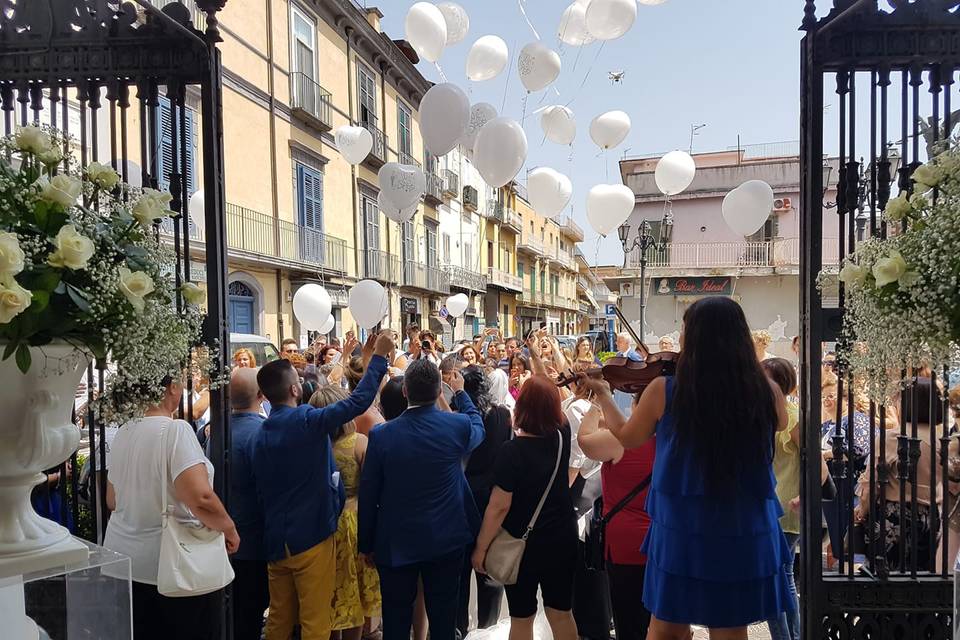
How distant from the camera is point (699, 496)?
2.26 m

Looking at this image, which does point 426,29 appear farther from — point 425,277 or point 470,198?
point 470,198

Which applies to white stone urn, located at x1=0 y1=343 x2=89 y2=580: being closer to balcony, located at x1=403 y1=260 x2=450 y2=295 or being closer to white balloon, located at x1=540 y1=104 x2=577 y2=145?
white balloon, located at x1=540 y1=104 x2=577 y2=145

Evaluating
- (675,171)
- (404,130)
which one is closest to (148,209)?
(675,171)

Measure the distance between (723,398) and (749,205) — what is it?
16.7 feet

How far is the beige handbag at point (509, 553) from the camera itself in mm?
3061

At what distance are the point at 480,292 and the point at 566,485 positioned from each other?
2784 centimetres

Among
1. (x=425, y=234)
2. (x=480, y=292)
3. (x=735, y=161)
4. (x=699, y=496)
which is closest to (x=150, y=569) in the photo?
(x=699, y=496)

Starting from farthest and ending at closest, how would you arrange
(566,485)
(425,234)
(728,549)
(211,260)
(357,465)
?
(425,234), (357,465), (566,485), (211,260), (728,549)

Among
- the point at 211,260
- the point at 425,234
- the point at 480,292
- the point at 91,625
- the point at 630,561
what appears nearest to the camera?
the point at 91,625

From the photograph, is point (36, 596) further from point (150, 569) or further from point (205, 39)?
point (205, 39)

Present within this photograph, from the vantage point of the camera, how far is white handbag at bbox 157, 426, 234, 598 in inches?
94.6

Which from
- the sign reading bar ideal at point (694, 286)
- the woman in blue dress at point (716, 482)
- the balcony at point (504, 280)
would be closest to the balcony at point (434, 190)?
the balcony at point (504, 280)

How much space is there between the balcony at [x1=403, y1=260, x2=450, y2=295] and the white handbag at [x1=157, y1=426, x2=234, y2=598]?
19239 millimetres

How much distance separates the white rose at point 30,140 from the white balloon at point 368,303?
6.05 metres
